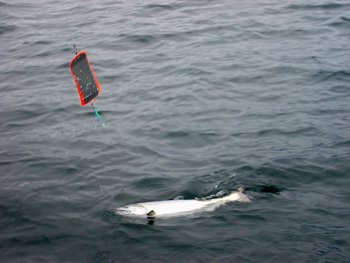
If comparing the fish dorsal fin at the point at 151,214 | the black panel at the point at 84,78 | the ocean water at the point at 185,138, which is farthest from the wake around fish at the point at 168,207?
the black panel at the point at 84,78

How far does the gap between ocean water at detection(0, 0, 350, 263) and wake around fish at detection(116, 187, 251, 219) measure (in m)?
0.12

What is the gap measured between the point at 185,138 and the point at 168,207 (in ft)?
9.16

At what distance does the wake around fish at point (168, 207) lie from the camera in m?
7.30

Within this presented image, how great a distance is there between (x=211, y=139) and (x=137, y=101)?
2.55 meters

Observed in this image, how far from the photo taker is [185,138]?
32.6 feet

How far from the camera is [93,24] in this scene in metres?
A: 17.8

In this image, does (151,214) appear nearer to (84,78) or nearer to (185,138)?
(84,78)

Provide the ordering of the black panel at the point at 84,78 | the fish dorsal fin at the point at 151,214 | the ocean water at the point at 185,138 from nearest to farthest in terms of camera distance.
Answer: the ocean water at the point at 185,138, the fish dorsal fin at the point at 151,214, the black panel at the point at 84,78

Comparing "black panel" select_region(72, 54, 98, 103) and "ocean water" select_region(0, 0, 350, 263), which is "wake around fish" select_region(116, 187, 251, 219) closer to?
"ocean water" select_region(0, 0, 350, 263)

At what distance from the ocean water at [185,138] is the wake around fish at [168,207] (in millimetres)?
117

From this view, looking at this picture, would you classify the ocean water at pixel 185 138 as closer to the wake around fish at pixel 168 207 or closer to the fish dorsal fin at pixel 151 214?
the wake around fish at pixel 168 207

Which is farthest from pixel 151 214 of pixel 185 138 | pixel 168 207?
pixel 185 138

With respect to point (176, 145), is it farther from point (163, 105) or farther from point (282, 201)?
point (282, 201)

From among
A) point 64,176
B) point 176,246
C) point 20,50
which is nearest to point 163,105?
point 64,176
